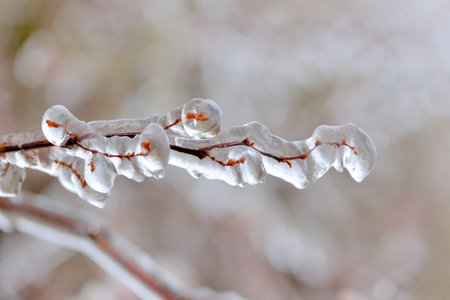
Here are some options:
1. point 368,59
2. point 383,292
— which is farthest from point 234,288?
point 368,59

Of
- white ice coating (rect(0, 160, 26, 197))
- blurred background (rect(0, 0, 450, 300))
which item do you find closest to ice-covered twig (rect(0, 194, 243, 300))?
white ice coating (rect(0, 160, 26, 197))

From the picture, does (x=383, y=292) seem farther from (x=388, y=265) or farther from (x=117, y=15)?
(x=117, y=15)

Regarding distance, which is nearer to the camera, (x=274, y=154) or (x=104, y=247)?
(x=274, y=154)

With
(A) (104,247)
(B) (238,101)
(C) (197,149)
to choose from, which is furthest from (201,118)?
(B) (238,101)

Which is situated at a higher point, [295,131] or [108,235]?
[295,131]

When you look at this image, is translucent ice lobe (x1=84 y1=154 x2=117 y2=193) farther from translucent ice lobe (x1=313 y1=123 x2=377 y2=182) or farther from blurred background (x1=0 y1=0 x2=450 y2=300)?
blurred background (x1=0 y1=0 x2=450 y2=300)

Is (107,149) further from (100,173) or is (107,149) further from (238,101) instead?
(238,101)

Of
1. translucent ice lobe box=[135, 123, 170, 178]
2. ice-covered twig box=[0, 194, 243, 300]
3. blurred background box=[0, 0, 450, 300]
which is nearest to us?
translucent ice lobe box=[135, 123, 170, 178]
